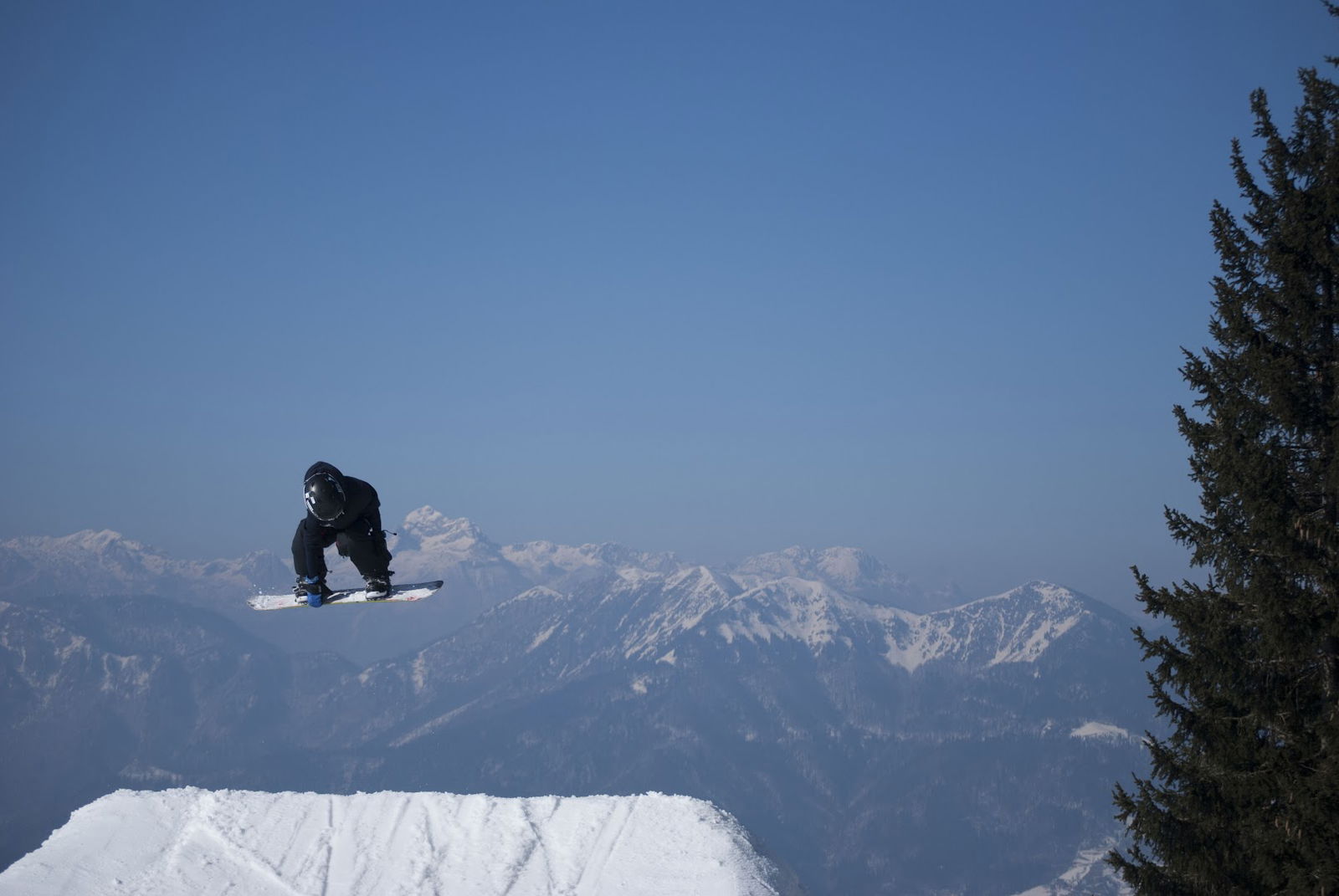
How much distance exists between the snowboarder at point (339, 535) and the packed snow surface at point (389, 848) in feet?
74.2

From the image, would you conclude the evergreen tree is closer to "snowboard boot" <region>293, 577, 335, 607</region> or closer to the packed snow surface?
"snowboard boot" <region>293, 577, 335, 607</region>

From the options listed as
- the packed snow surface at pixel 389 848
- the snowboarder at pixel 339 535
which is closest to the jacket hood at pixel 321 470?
the snowboarder at pixel 339 535

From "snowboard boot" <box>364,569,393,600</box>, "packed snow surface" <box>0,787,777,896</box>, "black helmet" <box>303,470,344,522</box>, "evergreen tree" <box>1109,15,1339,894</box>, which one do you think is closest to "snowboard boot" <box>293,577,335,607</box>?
"snowboard boot" <box>364,569,393,600</box>

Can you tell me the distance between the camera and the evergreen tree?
1335 cm

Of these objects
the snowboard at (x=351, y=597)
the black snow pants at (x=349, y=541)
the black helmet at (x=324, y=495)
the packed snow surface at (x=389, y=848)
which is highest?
the black helmet at (x=324, y=495)

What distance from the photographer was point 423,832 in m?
42.5

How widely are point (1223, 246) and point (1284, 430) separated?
10.0 feet

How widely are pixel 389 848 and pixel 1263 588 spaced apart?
3817cm

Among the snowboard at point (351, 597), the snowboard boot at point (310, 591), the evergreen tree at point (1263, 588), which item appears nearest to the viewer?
the evergreen tree at point (1263, 588)

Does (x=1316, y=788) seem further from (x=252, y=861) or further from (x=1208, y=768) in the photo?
(x=252, y=861)

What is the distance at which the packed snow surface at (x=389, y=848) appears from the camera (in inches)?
1426

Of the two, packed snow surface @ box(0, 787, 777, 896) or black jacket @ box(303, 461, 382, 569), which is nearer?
black jacket @ box(303, 461, 382, 569)

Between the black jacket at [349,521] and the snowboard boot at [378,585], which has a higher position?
the black jacket at [349,521]

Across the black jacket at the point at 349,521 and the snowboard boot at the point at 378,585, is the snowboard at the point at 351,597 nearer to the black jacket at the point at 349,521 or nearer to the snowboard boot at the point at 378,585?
the snowboard boot at the point at 378,585
